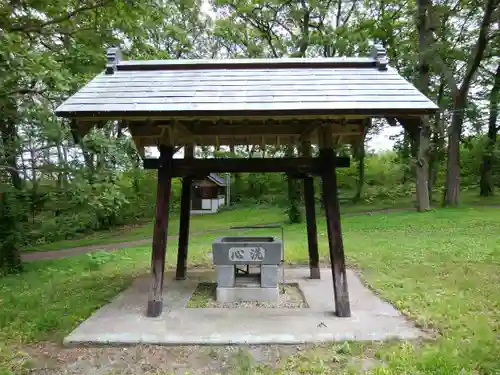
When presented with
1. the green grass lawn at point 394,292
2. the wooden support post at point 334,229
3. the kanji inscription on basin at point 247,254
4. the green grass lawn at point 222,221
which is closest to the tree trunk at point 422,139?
the green grass lawn at point 222,221

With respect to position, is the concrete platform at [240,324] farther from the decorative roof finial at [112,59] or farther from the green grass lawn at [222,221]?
the green grass lawn at [222,221]

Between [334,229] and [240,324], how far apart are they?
1808 millimetres

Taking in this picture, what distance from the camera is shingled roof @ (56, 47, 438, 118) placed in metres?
4.68

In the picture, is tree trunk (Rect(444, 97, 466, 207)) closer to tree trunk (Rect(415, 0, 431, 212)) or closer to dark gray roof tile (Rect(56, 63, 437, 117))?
tree trunk (Rect(415, 0, 431, 212))

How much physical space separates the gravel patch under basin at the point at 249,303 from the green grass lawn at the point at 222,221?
38.2 ft

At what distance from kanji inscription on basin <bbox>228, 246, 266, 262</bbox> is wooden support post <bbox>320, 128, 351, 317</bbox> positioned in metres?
1.25

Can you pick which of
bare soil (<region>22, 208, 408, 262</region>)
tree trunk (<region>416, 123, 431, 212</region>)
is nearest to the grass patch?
bare soil (<region>22, 208, 408, 262</region>)

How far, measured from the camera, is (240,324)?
5.02 metres

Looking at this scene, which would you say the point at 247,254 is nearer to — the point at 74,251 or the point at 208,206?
the point at 74,251

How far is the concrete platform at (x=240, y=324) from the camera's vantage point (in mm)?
4531

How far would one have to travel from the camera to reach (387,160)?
35.5 m

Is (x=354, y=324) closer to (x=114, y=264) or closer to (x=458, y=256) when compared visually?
(x=458, y=256)

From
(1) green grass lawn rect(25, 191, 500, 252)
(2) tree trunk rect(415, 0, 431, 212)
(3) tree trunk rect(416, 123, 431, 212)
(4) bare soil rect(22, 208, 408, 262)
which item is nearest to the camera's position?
(4) bare soil rect(22, 208, 408, 262)

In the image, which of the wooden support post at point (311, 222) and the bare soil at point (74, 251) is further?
the bare soil at point (74, 251)
